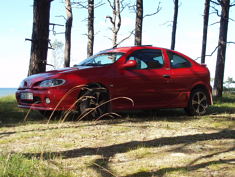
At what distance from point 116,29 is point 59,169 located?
540 inches

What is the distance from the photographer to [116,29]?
1719cm

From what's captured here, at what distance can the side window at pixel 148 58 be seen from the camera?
28.1 ft

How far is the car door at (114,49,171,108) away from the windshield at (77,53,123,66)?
12.7 inches

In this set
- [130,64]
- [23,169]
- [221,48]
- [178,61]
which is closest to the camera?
[23,169]

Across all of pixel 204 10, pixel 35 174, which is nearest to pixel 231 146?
pixel 35 174

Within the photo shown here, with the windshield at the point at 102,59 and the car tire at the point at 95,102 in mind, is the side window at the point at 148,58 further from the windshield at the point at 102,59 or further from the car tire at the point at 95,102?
the car tire at the point at 95,102

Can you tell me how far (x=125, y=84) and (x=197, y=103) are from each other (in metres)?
2.26

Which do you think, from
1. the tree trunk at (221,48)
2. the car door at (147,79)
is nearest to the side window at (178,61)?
the car door at (147,79)

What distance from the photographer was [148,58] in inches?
344

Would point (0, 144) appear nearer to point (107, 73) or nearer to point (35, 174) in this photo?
point (35, 174)

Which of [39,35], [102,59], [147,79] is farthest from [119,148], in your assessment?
[39,35]

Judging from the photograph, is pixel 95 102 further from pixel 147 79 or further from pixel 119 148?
pixel 119 148

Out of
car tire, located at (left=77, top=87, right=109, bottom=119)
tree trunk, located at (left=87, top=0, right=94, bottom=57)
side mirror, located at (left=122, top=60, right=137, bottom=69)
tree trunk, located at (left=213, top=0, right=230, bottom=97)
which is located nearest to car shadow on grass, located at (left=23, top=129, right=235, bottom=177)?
car tire, located at (left=77, top=87, right=109, bottom=119)

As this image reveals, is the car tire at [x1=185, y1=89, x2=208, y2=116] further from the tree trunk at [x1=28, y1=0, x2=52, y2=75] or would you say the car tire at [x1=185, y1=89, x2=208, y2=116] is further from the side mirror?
the tree trunk at [x1=28, y1=0, x2=52, y2=75]
